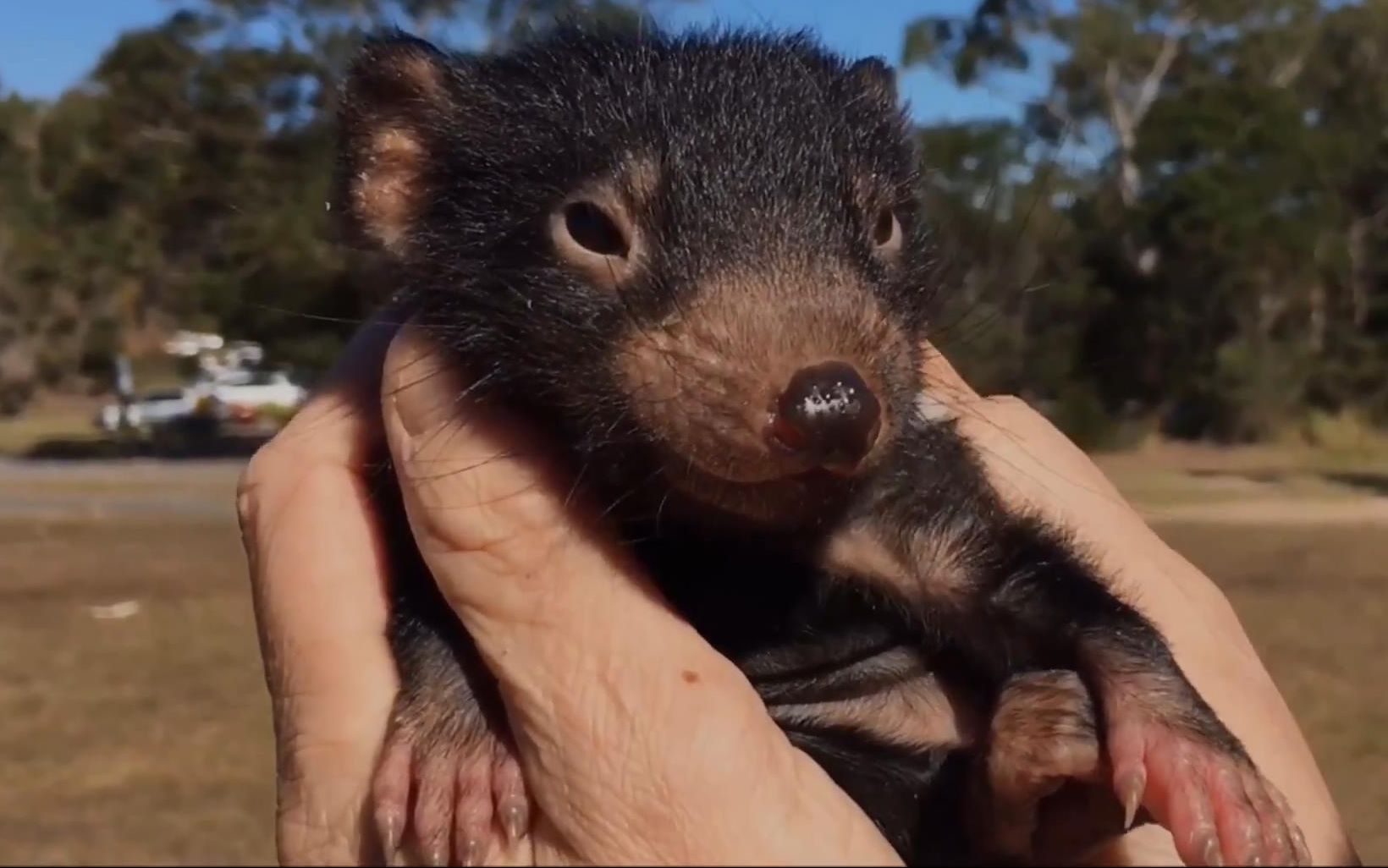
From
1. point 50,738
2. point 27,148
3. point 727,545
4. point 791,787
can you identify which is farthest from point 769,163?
point 27,148

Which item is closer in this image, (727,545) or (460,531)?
(460,531)

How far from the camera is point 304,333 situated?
31406 mm

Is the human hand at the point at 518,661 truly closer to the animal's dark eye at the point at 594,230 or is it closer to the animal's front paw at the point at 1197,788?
the animal's dark eye at the point at 594,230

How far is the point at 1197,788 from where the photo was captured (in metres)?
A: 2.89

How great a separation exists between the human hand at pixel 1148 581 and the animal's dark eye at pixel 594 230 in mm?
842

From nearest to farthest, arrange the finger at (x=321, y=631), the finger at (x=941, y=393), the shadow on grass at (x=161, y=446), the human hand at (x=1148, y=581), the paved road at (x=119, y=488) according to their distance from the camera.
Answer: the finger at (x=321, y=631) < the human hand at (x=1148, y=581) < the finger at (x=941, y=393) < the paved road at (x=119, y=488) < the shadow on grass at (x=161, y=446)

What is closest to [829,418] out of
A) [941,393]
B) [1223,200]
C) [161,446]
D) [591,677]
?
[591,677]

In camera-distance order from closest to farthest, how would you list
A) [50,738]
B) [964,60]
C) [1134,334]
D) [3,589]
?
[50,738]
[3,589]
[1134,334]
[964,60]

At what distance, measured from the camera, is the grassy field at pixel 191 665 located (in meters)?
8.49

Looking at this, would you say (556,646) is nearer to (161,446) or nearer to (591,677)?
(591,677)

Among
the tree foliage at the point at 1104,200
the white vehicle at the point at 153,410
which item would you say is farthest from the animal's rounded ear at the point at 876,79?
the white vehicle at the point at 153,410

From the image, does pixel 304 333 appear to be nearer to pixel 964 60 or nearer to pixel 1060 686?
pixel 964 60

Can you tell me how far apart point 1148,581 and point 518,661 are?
5.61ft

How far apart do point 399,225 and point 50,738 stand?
23.7ft
